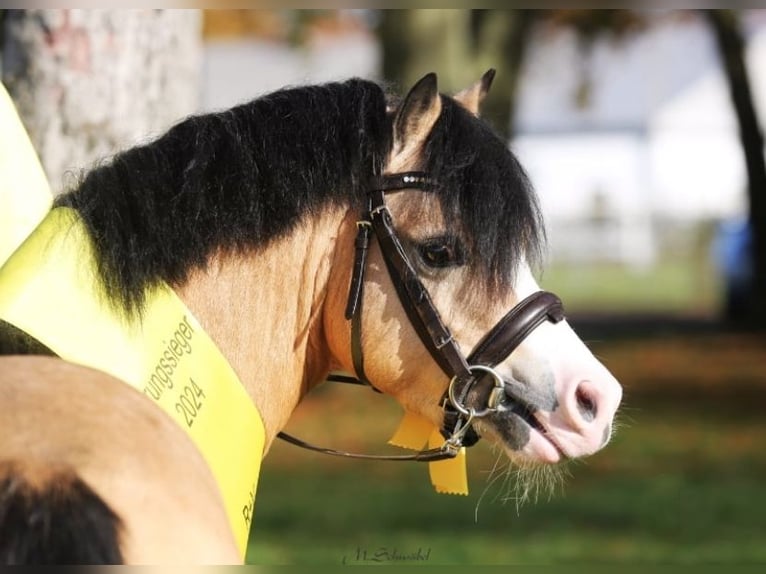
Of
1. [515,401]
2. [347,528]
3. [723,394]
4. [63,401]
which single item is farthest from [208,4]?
[723,394]

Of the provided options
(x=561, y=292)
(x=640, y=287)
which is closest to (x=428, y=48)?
(x=561, y=292)

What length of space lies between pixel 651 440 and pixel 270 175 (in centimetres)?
917

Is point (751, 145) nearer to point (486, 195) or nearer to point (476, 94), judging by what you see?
point (476, 94)

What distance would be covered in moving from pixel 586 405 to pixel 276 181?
3.20 feet

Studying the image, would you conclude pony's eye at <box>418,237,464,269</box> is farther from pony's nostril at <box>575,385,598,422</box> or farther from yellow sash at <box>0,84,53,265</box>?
yellow sash at <box>0,84,53,265</box>

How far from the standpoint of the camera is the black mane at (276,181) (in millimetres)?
2881

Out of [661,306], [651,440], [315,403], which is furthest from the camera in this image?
[661,306]

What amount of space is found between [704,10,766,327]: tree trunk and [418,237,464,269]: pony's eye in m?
14.9

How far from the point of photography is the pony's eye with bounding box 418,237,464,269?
3031 millimetres

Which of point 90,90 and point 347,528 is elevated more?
point 90,90

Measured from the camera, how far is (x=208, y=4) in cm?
441

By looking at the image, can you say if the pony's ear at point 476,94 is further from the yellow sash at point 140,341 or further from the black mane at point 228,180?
the yellow sash at point 140,341

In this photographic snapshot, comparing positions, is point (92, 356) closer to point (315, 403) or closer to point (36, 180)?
point (36, 180)

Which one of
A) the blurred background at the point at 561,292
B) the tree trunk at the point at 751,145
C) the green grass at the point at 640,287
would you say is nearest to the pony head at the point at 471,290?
the blurred background at the point at 561,292
